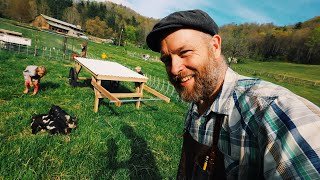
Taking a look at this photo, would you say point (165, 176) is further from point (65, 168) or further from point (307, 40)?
point (307, 40)

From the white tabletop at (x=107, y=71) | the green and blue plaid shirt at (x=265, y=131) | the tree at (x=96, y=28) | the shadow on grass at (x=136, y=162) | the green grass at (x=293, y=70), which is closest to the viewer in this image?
the green and blue plaid shirt at (x=265, y=131)

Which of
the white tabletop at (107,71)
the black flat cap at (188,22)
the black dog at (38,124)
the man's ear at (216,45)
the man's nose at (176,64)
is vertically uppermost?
the black flat cap at (188,22)

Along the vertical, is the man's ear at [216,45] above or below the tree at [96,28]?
below

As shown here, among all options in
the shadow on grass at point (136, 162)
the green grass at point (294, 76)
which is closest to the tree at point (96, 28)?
the green grass at point (294, 76)

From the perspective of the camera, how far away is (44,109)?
6.73 m

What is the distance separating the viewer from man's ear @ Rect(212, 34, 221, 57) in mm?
1921

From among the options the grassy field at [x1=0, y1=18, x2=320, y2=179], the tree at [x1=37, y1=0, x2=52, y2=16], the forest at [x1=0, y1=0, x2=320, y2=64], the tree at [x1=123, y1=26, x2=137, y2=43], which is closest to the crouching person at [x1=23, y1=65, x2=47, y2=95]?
the grassy field at [x1=0, y1=18, x2=320, y2=179]

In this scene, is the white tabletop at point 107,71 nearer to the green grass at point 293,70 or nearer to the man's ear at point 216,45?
the man's ear at point 216,45

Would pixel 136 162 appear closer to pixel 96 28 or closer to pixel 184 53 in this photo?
pixel 184 53

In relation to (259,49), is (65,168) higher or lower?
lower

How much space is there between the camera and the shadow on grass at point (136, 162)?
437cm

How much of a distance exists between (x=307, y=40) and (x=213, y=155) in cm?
14157

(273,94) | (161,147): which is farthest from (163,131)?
(273,94)

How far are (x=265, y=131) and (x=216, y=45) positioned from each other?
106 centimetres
